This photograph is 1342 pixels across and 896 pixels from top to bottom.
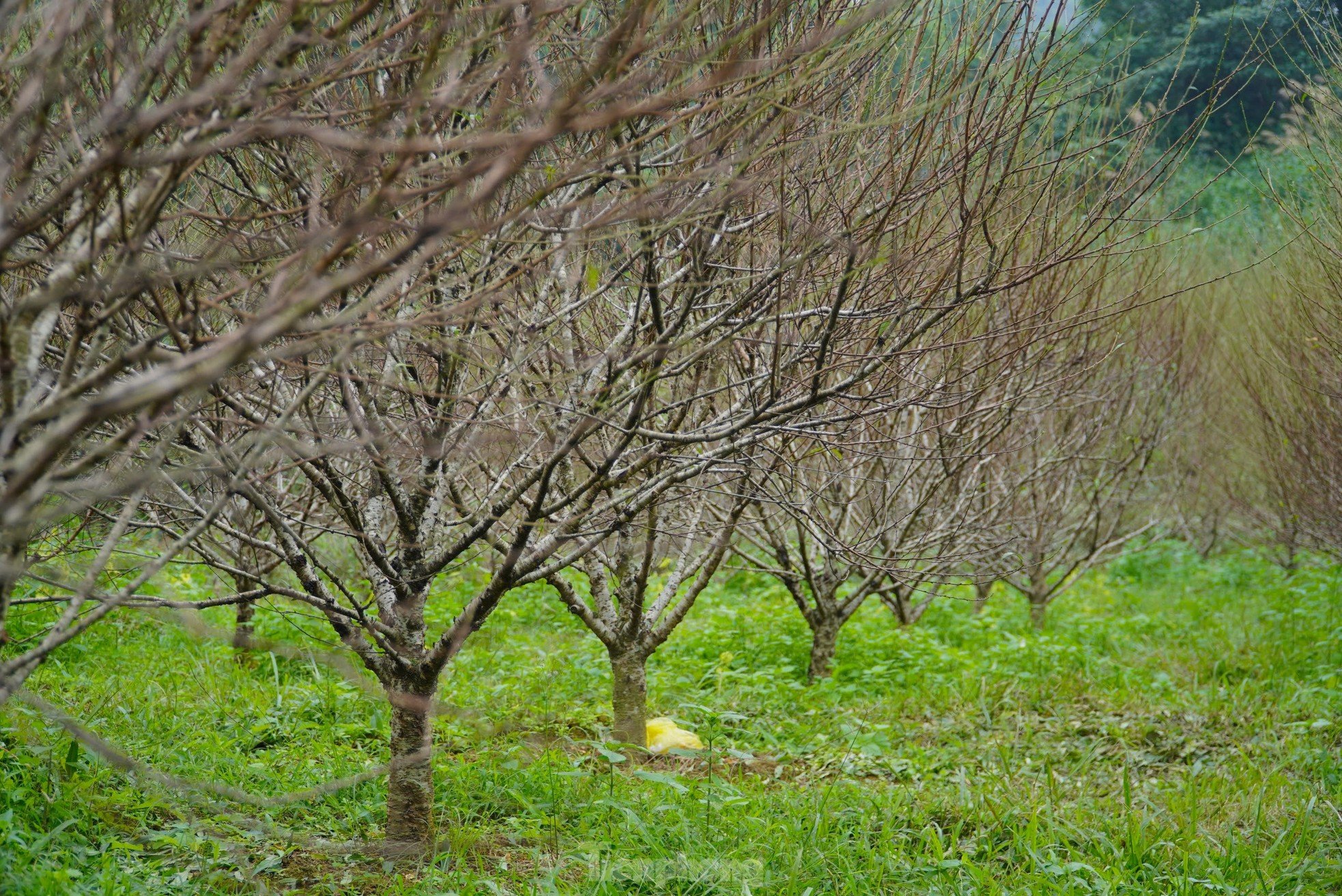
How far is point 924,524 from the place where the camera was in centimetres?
631

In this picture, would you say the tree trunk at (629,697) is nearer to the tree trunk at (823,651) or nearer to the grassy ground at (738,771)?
the grassy ground at (738,771)

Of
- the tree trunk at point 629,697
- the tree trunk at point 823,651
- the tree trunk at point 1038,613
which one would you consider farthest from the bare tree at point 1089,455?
the tree trunk at point 629,697

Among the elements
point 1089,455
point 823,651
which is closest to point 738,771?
point 823,651

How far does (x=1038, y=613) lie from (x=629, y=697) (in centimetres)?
537

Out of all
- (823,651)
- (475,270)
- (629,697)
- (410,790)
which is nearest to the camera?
(475,270)

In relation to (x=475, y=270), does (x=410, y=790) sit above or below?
below

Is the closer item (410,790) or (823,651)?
(410,790)

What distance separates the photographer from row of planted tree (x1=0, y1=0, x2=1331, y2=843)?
1601 mm

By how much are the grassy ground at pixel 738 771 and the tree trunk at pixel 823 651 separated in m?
0.19

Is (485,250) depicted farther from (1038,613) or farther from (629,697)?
(1038,613)

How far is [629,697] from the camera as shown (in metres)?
4.78

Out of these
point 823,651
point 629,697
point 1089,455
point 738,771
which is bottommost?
point 738,771

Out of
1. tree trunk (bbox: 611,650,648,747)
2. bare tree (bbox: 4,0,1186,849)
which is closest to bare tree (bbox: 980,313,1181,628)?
tree trunk (bbox: 611,650,648,747)

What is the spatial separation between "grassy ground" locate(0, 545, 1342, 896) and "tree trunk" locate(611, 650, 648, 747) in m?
0.22
